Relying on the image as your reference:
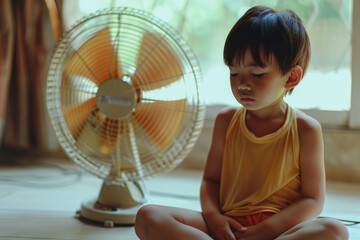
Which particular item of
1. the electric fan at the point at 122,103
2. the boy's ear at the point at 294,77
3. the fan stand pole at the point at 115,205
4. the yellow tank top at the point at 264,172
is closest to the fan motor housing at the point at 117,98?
the electric fan at the point at 122,103

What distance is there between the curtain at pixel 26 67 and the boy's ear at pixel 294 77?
4.13 ft

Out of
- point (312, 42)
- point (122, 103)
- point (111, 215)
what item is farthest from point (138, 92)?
point (312, 42)

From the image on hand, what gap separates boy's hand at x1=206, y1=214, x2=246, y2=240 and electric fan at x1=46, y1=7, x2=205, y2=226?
0.26m

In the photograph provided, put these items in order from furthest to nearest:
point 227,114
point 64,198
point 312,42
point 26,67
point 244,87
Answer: point 26,67 → point 312,42 → point 64,198 → point 227,114 → point 244,87

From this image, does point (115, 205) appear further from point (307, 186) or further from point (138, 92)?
point (307, 186)

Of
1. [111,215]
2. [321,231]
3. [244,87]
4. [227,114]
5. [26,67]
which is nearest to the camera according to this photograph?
[321,231]

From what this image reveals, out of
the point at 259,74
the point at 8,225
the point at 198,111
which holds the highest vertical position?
the point at 259,74

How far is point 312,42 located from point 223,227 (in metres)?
1.12

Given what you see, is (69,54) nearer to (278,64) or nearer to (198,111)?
(198,111)

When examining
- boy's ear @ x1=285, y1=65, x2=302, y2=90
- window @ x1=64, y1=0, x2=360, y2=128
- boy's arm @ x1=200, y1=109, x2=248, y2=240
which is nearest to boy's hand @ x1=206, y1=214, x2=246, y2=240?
boy's arm @ x1=200, y1=109, x2=248, y2=240

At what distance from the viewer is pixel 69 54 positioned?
60.2 inches

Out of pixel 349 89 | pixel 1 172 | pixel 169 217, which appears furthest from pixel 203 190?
pixel 1 172

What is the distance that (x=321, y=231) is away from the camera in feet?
3.54

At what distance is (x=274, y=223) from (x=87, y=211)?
2.11 ft
